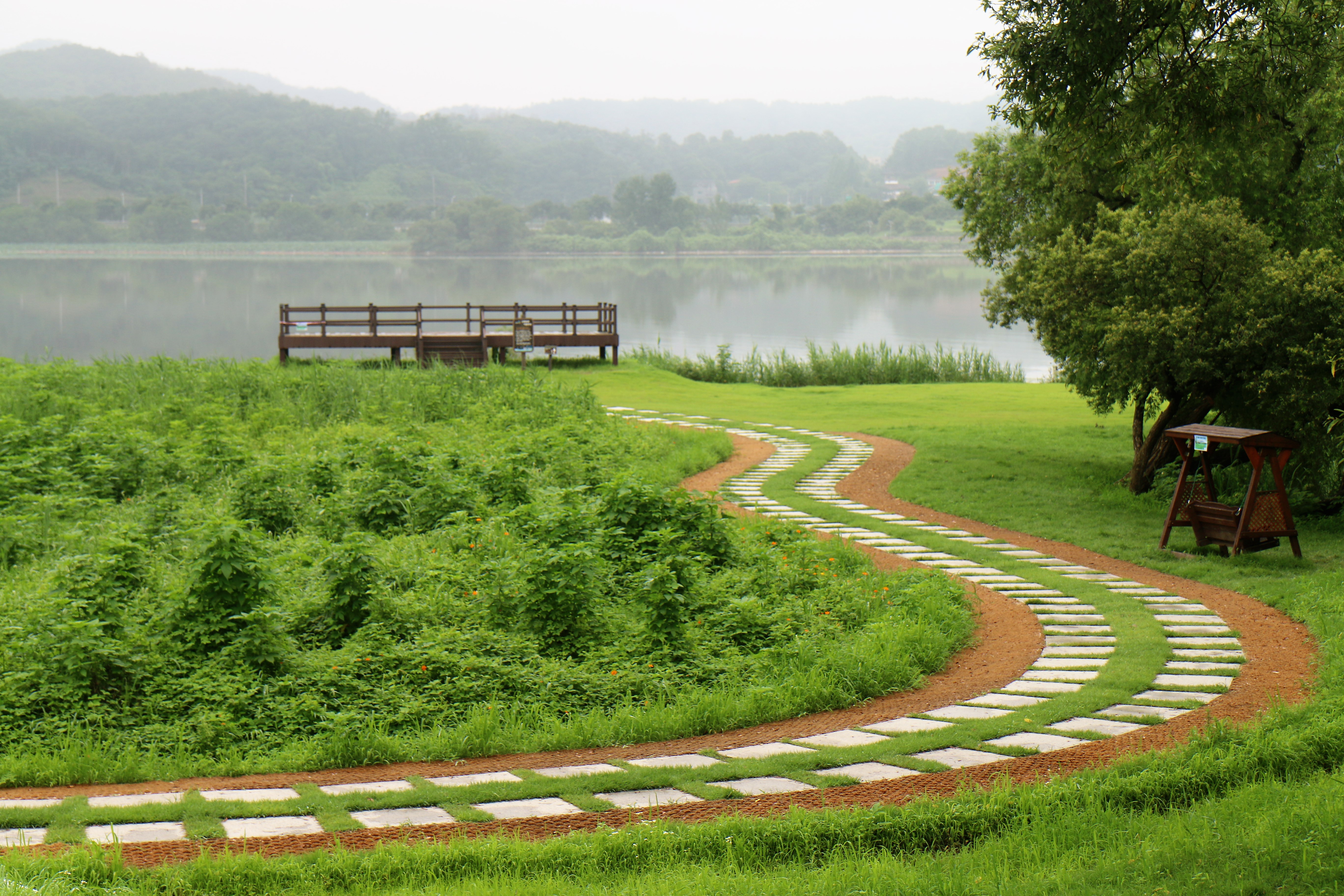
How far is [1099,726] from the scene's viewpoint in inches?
220

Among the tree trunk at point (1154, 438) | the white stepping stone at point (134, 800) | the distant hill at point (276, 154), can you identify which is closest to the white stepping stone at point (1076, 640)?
the white stepping stone at point (134, 800)

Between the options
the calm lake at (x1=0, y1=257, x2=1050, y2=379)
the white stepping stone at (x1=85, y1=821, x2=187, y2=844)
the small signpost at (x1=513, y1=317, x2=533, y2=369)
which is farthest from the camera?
the calm lake at (x1=0, y1=257, x2=1050, y2=379)

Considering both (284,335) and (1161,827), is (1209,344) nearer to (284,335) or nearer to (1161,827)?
(1161,827)

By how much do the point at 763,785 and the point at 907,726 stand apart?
125cm

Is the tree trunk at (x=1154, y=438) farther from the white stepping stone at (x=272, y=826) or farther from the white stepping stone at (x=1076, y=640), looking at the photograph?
the white stepping stone at (x=272, y=826)

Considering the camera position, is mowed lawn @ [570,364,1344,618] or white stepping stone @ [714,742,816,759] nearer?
white stepping stone @ [714,742,816,759]

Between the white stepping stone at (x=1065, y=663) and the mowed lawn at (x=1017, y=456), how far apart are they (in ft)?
6.49

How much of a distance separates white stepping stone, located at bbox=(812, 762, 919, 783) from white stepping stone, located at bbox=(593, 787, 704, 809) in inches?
25.8

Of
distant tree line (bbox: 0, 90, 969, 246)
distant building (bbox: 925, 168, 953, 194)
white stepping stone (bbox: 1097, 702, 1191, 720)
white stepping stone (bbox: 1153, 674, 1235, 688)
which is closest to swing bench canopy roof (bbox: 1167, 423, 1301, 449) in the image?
white stepping stone (bbox: 1153, 674, 1235, 688)

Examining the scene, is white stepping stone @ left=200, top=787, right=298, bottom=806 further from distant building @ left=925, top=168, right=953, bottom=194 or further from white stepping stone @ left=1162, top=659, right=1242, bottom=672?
distant building @ left=925, top=168, right=953, bottom=194

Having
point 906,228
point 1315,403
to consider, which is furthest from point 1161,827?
point 906,228

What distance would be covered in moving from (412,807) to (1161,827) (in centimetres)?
293

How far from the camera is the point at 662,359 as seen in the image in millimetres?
31750

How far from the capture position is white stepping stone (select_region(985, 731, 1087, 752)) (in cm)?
523
